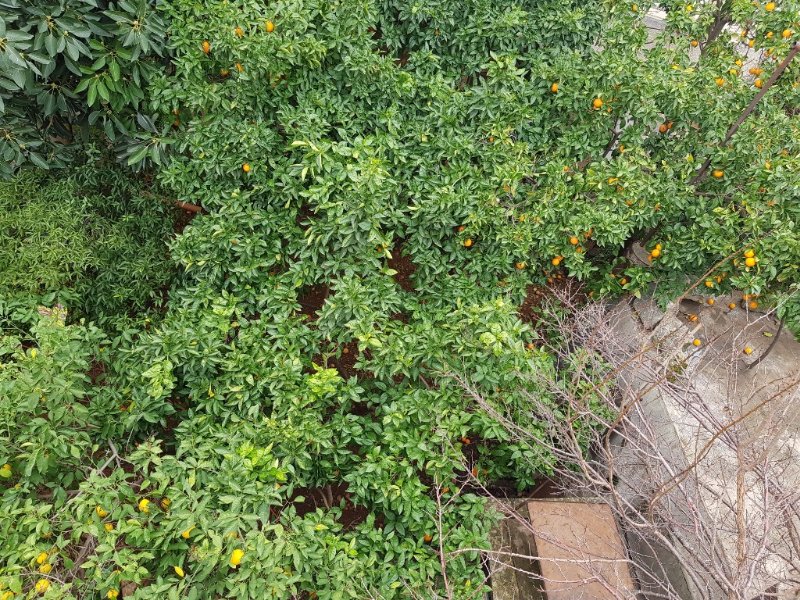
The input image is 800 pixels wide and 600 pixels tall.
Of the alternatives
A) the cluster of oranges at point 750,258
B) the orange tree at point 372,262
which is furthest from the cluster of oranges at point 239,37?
the cluster of oranges at point 750,258

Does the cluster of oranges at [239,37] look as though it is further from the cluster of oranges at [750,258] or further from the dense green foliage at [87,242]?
the cluster of oranges at [750,258]

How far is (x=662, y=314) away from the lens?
4.63 metres

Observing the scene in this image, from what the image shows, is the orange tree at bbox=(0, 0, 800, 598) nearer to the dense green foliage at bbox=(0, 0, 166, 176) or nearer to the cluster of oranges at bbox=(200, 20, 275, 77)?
the cluster of oranges at bbox=(200, 20, 275, 77)

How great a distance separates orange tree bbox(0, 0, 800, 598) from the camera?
8.55 feet

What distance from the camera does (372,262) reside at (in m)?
3.30

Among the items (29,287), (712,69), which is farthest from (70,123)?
(712,69)

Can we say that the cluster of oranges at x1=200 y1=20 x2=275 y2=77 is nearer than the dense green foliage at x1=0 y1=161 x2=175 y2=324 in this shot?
Yes

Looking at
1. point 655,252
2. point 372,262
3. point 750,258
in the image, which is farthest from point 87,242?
point 750,258

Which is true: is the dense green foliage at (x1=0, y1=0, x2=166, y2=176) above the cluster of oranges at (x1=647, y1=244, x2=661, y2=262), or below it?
below

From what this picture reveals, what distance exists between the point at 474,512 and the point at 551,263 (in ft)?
6.52

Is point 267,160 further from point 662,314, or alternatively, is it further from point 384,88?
point 662,314

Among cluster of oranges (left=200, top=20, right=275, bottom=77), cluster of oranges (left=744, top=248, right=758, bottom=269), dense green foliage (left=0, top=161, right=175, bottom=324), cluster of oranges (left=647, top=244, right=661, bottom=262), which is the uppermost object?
cluster of oranges (left=744, top=248, right=758, bottom=269)

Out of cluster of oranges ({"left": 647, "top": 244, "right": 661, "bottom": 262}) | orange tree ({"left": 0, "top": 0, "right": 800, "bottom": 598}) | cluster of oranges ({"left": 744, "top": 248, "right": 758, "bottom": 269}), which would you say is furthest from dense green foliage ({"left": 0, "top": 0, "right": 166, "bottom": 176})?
cluster of oranges ({"left": 744, "top": 248, "right": 758, "bottom": 269})

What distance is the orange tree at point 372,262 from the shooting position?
8.55 feet
